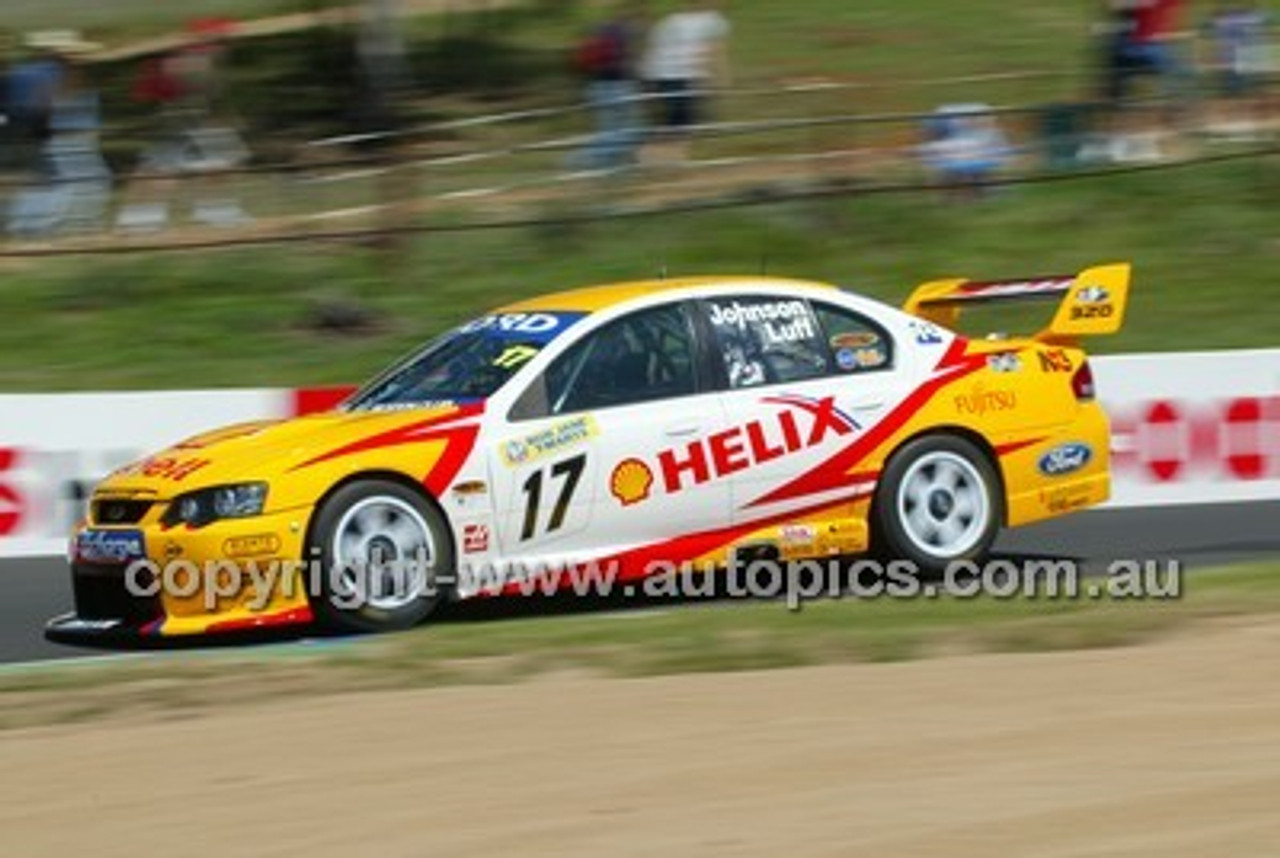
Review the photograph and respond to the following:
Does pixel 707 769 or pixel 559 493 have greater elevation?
pixel 559 493

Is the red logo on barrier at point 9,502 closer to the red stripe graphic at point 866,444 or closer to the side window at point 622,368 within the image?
the side window at point 622,368

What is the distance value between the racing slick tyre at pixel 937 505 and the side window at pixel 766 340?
57cm

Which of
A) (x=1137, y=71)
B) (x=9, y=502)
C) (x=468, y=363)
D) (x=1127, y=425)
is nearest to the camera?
(x=468, y=363)

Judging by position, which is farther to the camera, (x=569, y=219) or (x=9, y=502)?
(x=569, y=219)

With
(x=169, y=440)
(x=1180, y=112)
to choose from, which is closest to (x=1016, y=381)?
(x=169, y=440)

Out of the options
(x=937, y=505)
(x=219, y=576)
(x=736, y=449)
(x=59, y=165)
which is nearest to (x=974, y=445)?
(x=937, y=505)

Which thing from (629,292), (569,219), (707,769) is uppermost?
(569,219)

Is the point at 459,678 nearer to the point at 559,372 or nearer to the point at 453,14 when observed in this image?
the point at 559,372

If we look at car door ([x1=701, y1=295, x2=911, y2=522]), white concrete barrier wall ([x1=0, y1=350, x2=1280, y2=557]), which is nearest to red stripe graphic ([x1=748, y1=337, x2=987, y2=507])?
car door ([x1=701, y1=295, x2=911, y2=522])

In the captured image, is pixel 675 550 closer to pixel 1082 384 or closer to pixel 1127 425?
pixel 1082 384

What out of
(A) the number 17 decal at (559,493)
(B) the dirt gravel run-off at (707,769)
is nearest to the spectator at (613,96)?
(A) the number 17 decal at (559,493)

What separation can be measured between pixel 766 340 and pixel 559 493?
1224mm

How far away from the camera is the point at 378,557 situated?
1008 centimetres

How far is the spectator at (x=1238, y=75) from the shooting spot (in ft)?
72.2
